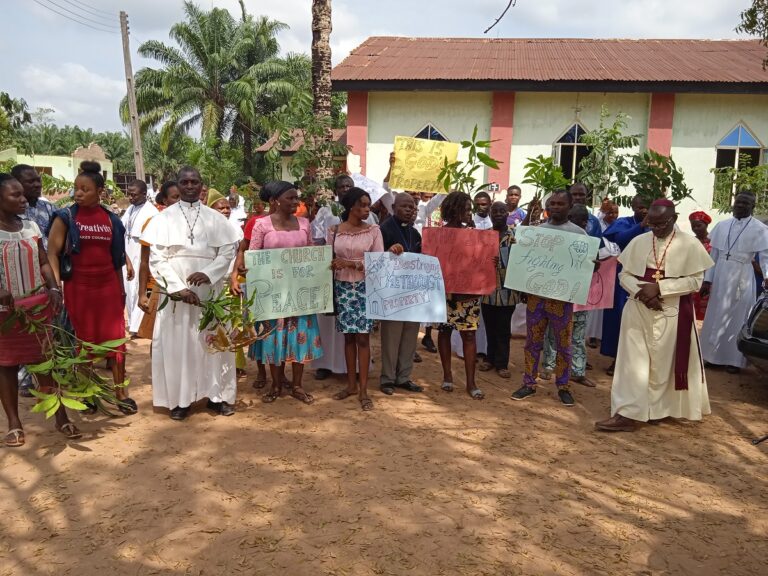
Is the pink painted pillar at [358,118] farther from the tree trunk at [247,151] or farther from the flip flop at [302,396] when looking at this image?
the tree trunk at [247,151]

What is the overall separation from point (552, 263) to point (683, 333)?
4.09ft

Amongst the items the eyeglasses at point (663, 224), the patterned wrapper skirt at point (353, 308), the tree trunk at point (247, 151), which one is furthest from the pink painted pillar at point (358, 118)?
the tree trunk at point (247, 151)

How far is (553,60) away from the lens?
1653 centimetres

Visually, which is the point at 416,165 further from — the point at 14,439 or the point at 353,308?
the point at 14,439

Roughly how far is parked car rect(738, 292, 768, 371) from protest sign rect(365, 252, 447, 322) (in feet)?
10.5

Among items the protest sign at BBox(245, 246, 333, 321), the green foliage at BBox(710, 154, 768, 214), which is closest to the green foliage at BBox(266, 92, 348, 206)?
the protest sign at BBox(245, 246, 333, 321)

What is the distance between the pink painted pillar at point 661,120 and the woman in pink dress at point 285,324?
41.4ft

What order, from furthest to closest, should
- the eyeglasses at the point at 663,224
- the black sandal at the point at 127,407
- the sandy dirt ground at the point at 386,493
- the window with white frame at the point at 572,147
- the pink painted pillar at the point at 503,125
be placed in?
the window with white frame at the point at 572,147 < the pink painted pillar at the point at 503,125 < the black sandal at the point at 127,407 < the eyeglasses at the point at 663,224 < the sandy dirt ground at the point at 386,493

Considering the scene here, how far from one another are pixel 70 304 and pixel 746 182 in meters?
14.1

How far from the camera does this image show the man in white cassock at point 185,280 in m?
4.91

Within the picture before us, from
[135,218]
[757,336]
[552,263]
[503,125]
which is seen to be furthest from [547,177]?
[503,125]

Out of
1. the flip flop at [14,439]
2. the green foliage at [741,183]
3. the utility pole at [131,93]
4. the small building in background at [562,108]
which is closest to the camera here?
the flip flop at [14,439]

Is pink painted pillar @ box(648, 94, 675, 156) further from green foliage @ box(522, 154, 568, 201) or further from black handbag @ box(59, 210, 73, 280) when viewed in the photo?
black handbag @ box(59, 210, 73, 280)

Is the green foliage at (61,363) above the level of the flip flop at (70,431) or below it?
above
